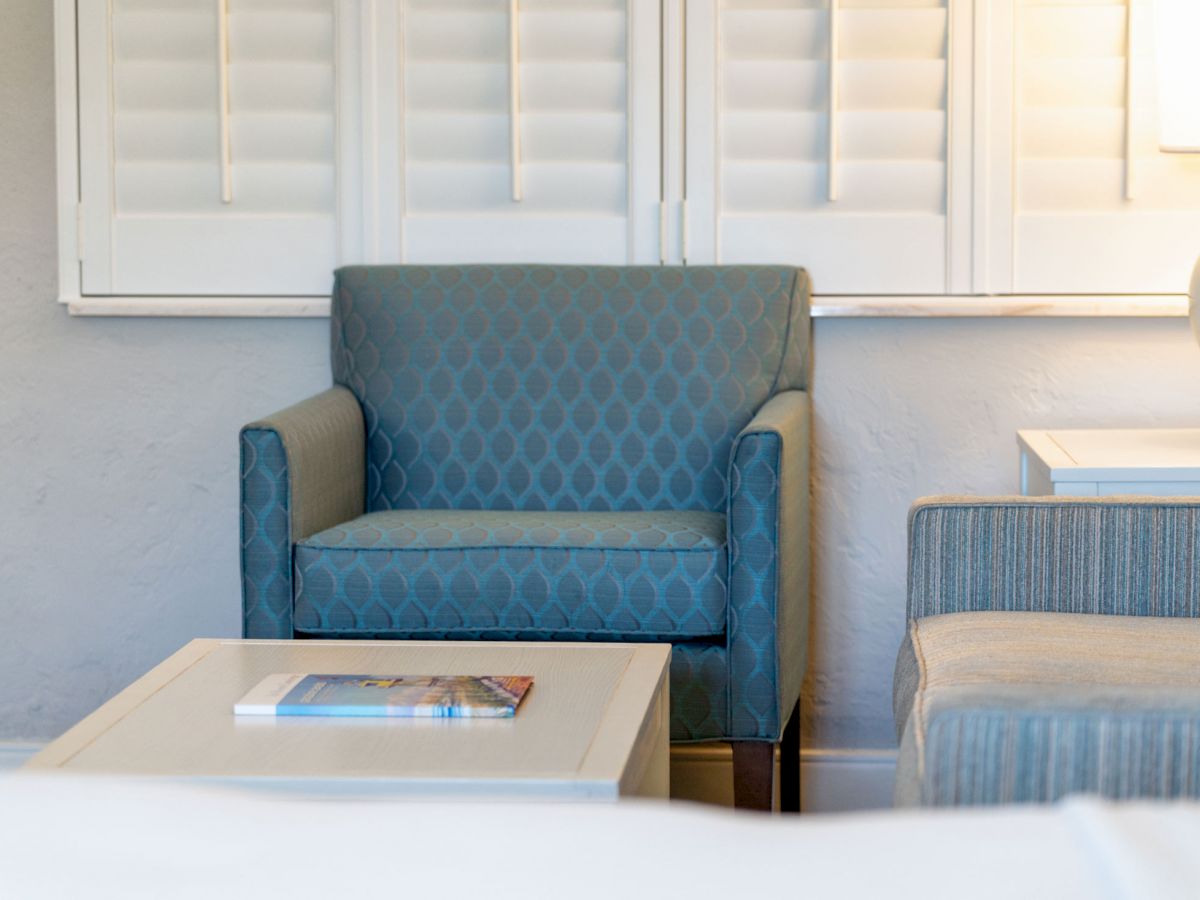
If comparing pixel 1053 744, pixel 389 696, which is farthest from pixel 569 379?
pixel 1053 744

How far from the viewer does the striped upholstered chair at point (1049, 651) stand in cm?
94

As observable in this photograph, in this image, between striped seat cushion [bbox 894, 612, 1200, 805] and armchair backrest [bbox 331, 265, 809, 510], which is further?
armchair backrest [bbox 331, 265, 809, 510]

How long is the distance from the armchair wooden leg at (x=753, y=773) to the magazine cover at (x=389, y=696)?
691 mm

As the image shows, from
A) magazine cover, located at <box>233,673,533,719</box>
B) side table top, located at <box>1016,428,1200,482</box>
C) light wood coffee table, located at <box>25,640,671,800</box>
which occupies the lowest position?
light wood coffee table, located at <box>25,640,671,800</box>

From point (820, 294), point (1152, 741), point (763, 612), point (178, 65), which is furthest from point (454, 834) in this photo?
point (178, 65)

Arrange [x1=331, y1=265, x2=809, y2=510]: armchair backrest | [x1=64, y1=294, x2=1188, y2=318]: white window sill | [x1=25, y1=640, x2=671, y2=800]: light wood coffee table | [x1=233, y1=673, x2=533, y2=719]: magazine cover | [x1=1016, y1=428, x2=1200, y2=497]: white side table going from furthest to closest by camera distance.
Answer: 1. [x1=64, y1=294, x2=1188, y2=318]: white window sill
2. [x1=331, y1=265, x2=809, y2=510]: armchair backrest
3. [x1=1016, y1=428, x2=1200, y2=497]: white side table
4. [x1=233, y1=673, x2=533, y2=719]: magazine cover
5. [x1=25, y1=640, x2=671, y2=800]: light wood coffee table

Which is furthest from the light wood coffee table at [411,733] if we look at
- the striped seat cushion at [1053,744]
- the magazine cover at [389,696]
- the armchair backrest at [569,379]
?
the armchair backrest at [569,379]

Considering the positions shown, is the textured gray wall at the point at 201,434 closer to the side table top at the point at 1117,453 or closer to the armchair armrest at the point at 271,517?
the side table top at the point at 1117,453

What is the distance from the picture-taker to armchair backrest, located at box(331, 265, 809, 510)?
103 inches

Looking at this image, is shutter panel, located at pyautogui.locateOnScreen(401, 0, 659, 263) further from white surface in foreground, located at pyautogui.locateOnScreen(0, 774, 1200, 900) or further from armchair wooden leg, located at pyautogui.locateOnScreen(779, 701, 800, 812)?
white surface in foreground, located at pyautogui.locateOnScreen(0, 774, 1200, 900)

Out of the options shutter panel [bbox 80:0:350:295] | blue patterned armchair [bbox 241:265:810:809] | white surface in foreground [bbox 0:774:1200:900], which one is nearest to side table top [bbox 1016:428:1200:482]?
blue patterned armchair [bbox 241:265:810:809]

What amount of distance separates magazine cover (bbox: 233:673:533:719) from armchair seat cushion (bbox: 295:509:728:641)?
57cm

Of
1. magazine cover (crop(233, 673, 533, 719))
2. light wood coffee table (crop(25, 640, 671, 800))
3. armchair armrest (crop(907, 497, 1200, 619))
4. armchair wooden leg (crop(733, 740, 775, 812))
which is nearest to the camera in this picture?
light wood coffee table (crop(25, 640, 671, 800))

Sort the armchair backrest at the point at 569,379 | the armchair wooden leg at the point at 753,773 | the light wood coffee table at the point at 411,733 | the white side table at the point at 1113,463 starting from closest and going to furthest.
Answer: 1. the light wood coffee table at the point at 411,733
2. the white side table at the point at 1113,463
3. the armchair wooden leg at the point at 753,773
4. the armchair backrest at the point at 569,379
